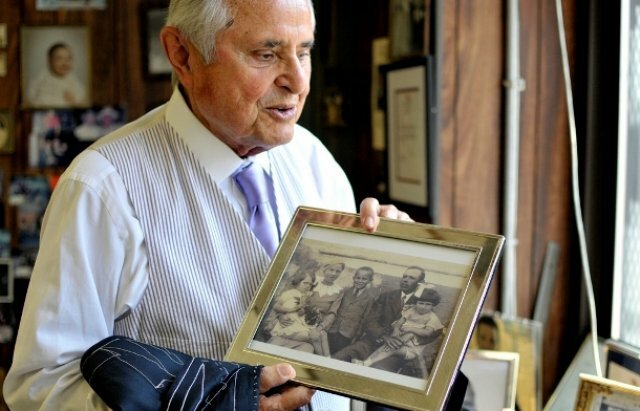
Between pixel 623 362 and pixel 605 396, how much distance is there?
17.8 inches

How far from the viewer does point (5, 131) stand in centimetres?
352

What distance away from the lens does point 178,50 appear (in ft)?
5.24

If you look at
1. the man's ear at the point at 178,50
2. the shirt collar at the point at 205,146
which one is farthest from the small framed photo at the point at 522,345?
the man's ear at the point at 178,50

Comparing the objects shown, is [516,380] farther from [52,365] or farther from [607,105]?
[52,365]

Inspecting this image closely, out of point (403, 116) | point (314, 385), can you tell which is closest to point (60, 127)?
point (403, 116)

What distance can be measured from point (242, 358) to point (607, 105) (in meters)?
1.24

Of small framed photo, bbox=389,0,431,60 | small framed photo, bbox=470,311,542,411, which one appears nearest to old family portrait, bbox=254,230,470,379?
small framed photo, bbox=470,311,542,411

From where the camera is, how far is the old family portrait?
131cm

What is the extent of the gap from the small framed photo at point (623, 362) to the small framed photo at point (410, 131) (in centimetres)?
59

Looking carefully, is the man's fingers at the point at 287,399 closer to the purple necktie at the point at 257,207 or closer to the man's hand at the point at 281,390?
the man's hand at the point at 281,390

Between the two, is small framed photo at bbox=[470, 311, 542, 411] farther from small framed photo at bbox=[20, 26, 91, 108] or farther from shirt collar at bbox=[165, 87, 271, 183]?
small framed photo at bbox=[20, 26, 91, 108]

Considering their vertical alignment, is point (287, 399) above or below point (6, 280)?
above

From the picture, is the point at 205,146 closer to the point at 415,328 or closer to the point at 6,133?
the point at 415,328

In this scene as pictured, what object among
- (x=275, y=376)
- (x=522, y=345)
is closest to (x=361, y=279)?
(x=275, y=376)
